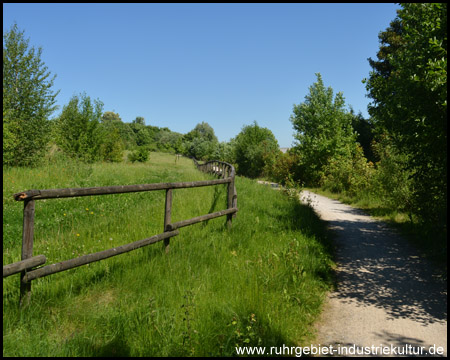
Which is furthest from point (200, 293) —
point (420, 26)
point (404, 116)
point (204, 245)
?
point (420, 26)

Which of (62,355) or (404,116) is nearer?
(62,355)

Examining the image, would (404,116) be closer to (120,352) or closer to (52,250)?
(120,352)

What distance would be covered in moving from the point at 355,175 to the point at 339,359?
16.7m

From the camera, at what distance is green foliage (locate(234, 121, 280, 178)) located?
3852cm

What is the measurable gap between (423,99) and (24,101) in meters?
21.8

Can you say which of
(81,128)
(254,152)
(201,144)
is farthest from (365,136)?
(201,144)

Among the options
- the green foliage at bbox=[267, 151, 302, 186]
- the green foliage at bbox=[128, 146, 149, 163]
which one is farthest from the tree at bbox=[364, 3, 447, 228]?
the green foliage at bbox=[128, 146, 149, 163]

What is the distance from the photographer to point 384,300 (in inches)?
184

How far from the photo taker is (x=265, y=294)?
4047 mm

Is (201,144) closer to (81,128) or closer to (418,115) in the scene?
(81,128)

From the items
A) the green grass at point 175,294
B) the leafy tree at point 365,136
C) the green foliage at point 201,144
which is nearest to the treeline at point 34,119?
the green grass at point 175,294

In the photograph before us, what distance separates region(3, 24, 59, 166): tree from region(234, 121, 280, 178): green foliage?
23113 mm

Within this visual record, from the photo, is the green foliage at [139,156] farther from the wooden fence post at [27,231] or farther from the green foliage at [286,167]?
the wooden fence post at [27,231]

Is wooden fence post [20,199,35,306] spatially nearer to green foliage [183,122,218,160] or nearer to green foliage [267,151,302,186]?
green foliage [267,151,302,186]
